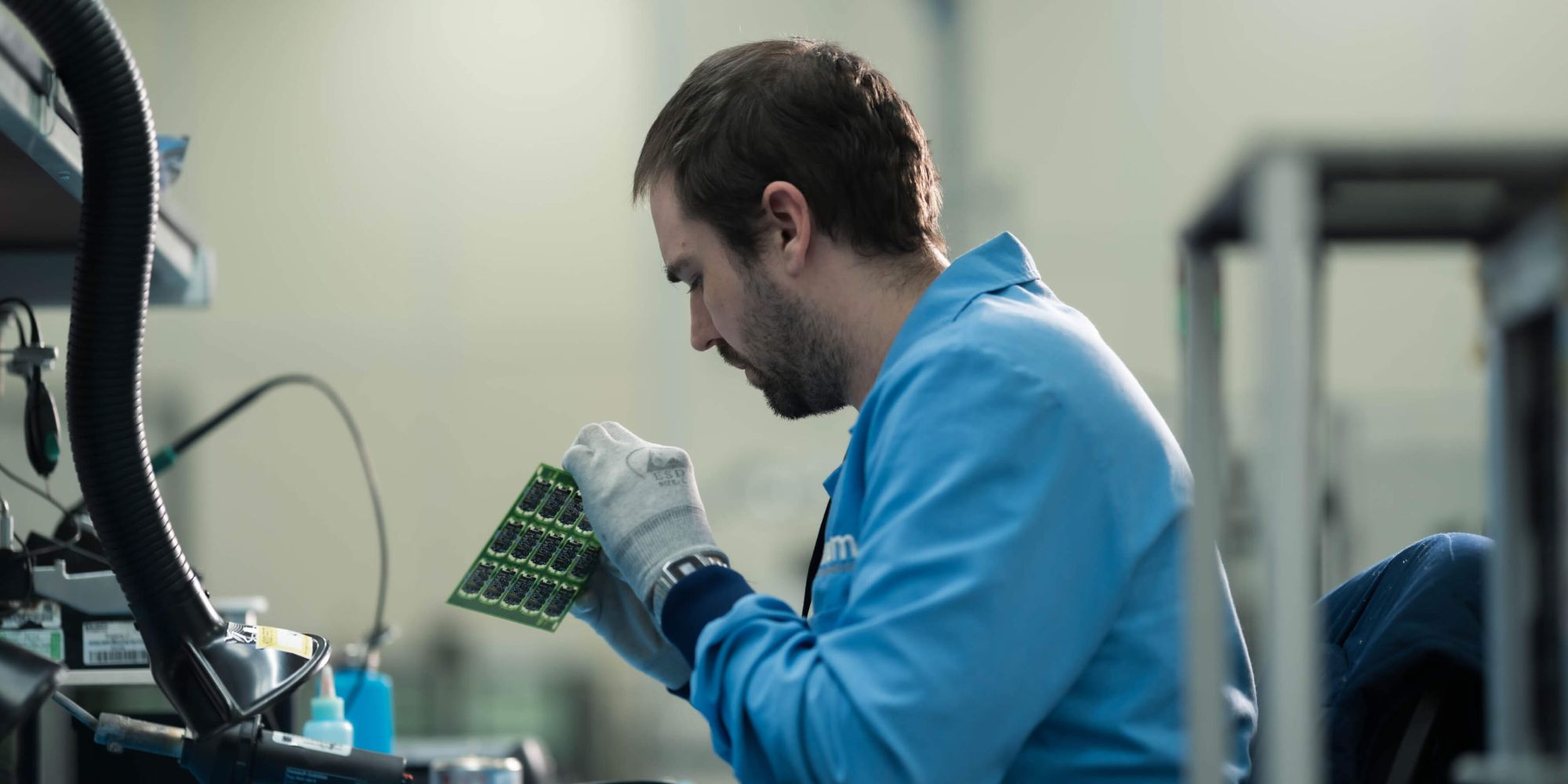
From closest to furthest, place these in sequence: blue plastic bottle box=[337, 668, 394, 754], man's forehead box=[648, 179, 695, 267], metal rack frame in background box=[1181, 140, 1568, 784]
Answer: metal rack frame in background box=[1181, 140, 1568, 784], man's forehead box=[648, 179, 695, 267], blue plastic bottle box=[337, 668, 394, 754]

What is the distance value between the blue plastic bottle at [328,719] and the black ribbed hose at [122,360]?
1.60 feet

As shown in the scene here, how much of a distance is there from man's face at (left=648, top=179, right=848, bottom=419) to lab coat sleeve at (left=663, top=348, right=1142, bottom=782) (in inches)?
9.1

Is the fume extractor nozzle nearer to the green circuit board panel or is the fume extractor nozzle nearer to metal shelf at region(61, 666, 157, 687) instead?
the green circuit board panel

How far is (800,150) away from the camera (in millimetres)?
1093

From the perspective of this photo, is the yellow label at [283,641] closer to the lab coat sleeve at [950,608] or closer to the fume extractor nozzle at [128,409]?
the fume extractor nozzle at [128,409]

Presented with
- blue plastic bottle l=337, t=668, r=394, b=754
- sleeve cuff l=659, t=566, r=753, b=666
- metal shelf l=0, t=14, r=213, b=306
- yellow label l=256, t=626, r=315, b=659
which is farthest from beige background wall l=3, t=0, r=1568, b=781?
yellow label l=256, t=626, r=315, b=659

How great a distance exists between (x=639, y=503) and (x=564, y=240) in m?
2.77

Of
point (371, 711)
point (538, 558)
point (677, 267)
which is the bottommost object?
point (371, 711)

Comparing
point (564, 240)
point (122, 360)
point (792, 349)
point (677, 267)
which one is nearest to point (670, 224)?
point (677, 267)

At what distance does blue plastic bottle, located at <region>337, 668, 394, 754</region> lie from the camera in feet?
5.08

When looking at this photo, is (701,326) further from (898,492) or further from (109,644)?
(109,644)

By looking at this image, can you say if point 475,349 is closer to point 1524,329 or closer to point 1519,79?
point 1519,79

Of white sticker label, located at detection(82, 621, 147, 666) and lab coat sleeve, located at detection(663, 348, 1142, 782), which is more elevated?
lab coat sleeve, located at detection(663, 348, 1142, 782)

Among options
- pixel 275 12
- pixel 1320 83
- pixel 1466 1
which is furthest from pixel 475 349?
pixel 1466 1
